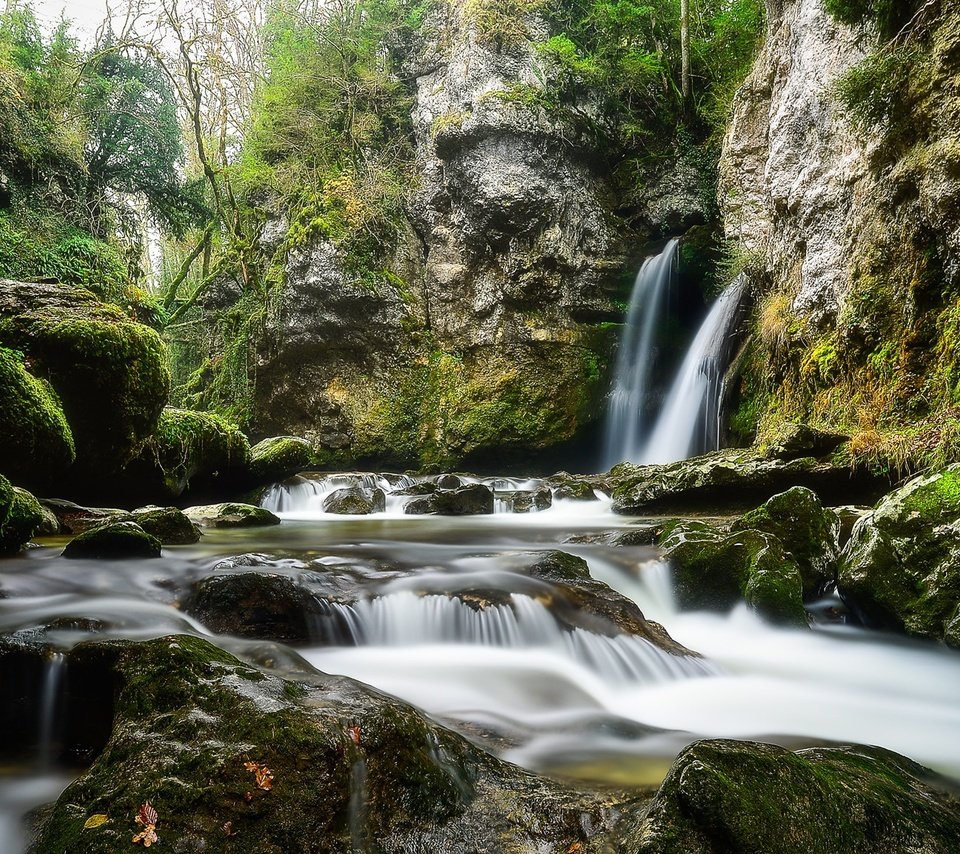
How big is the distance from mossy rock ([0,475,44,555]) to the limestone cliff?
7.73 m

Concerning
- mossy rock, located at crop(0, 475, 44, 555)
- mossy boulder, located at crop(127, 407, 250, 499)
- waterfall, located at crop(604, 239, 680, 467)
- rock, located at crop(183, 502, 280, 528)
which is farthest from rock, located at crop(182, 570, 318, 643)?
waterfall, located at crop(604, 239, 680, 467)

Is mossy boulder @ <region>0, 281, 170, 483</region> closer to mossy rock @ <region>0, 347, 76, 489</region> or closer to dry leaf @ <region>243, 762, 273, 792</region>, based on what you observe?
mossy rock @ <region>0, 347, 76, 489</region>

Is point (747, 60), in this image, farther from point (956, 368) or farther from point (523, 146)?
point (956, 368)

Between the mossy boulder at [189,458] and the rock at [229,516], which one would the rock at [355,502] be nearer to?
the mossy boulder at [189,458]

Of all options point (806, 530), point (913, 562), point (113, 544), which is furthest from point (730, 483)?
point (113, 544)

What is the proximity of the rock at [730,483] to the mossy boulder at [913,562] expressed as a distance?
270 cm

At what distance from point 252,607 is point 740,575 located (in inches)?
130

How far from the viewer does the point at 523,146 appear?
14094 millimetres

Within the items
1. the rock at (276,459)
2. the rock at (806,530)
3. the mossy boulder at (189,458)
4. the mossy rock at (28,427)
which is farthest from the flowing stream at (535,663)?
the rock at (276,459)

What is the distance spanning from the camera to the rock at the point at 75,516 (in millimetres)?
5781

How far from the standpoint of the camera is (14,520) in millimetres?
4469

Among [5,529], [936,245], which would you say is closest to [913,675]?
[936,245]

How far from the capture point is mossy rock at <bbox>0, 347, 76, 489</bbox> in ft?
16.4

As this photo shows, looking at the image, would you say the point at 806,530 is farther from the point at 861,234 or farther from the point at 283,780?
the point at 861,234
